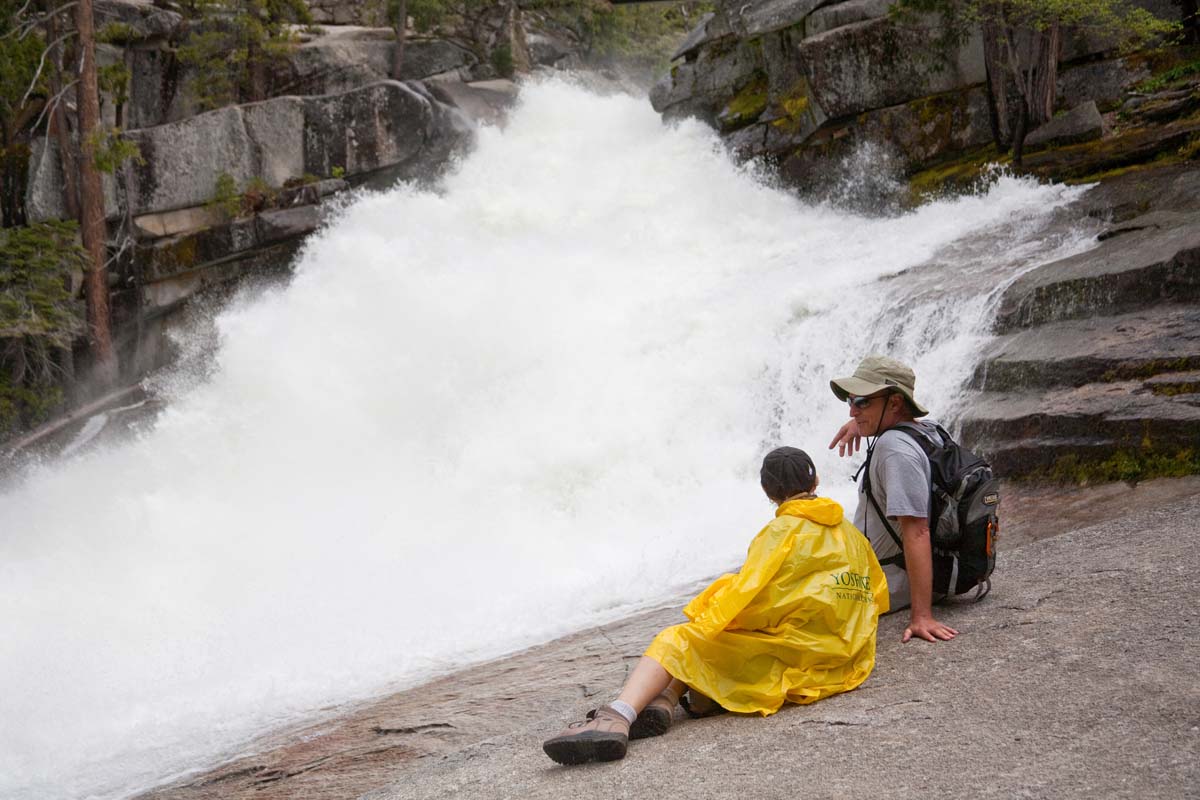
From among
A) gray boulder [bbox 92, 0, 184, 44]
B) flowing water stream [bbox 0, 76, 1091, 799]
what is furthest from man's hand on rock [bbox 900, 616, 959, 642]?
gray boulder [bbox 92, 0, 184, 44]

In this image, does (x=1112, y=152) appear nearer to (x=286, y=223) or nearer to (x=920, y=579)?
(x=920, y=579)

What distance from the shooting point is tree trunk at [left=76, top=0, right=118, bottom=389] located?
17609 mm

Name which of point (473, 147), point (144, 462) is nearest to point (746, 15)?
point (473, 147)

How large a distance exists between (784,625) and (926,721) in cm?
56

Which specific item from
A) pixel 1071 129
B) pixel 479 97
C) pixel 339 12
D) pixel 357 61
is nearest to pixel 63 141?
pixel 357 61

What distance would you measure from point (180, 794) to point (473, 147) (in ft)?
53.9

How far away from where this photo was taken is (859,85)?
50.2ft

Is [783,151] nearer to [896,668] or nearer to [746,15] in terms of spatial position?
[746,15]

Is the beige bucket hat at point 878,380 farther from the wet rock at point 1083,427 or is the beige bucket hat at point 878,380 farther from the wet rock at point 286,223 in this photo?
the wet rock at point 286,223

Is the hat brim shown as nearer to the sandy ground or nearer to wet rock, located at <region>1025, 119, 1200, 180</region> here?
the sandy ground

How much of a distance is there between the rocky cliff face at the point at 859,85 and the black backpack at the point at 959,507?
11446mm

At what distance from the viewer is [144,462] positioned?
→ 1419 cm

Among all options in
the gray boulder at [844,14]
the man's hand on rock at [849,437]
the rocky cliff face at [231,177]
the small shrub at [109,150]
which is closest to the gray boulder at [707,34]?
the gray boulder at [844,14]

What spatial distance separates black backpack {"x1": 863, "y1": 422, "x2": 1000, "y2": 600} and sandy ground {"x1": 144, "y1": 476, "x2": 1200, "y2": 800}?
27 cm
